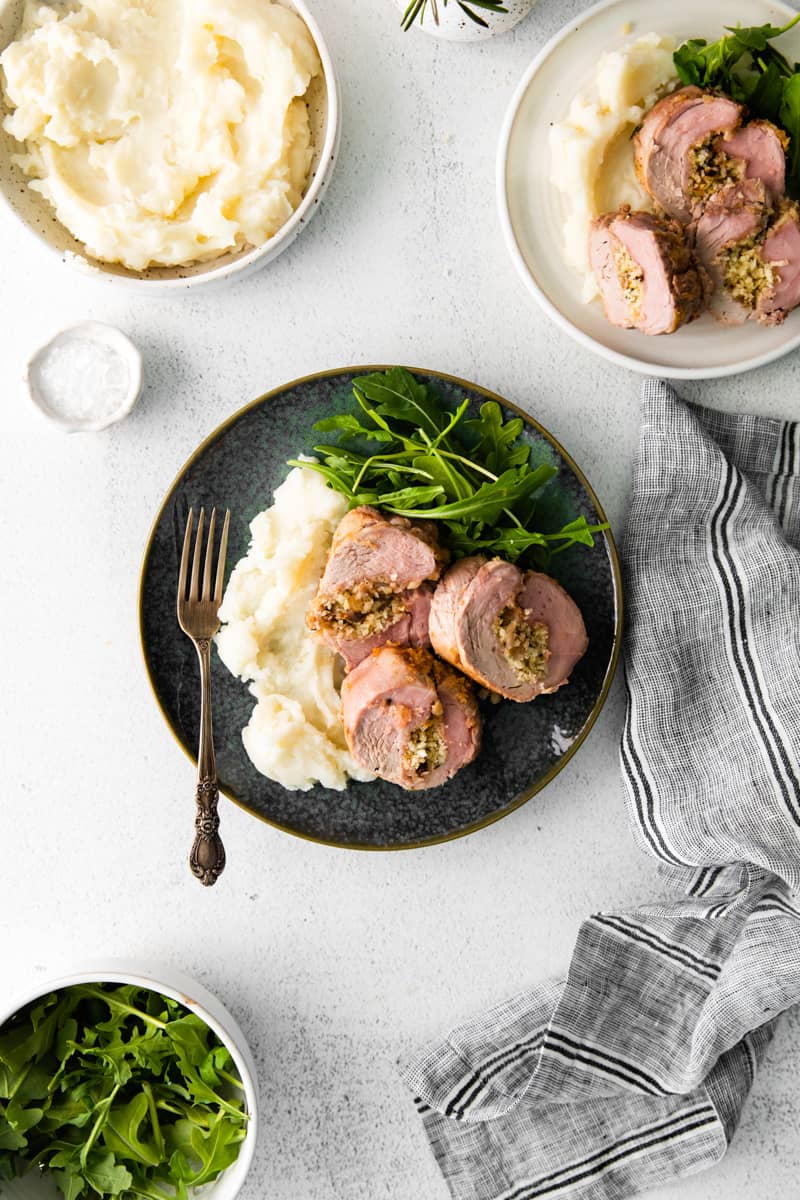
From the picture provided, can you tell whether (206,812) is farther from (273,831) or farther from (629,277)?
(629,277)

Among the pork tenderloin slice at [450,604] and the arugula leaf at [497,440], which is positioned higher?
the arugula leaf at [497,440]

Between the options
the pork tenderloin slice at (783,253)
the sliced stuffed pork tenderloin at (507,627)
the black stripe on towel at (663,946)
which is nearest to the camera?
the sliced stuffed pork tenderloin at (507,627)

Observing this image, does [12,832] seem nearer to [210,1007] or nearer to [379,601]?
[210,1007]

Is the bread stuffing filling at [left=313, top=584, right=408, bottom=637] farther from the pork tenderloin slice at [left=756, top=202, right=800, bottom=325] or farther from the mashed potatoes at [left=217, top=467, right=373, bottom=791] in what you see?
the pork tenderloin slice at [left=756, top=202, right=800, bottom=325]

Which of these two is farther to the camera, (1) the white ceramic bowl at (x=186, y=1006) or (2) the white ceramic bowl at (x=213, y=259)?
(2) the white ceramic bowl at (x=213, y=259)

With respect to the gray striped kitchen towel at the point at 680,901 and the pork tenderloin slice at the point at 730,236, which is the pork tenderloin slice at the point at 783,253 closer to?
the pork tenderloin slice at the point at 730,236

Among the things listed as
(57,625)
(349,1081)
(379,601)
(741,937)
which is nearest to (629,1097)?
(741,937)

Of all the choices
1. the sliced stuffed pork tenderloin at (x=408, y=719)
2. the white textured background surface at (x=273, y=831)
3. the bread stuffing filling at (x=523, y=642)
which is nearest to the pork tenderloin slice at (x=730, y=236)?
the white textured background surface at (x=273, y=831)
